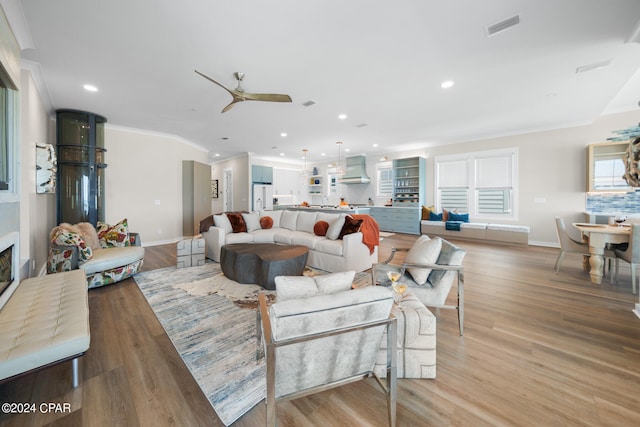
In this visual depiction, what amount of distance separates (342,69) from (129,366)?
3706mm

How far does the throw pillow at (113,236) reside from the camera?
384cm

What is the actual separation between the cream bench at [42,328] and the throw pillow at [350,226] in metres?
3.14

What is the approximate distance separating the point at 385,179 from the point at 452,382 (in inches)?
→ 314

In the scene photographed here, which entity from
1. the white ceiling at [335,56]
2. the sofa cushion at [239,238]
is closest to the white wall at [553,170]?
the white ceiling at [335,56]

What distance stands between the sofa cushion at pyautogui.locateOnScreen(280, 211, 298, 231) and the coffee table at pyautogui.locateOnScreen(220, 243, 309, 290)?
1545 millimetres

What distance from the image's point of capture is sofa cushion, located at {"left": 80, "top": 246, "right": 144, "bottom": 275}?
121 inches

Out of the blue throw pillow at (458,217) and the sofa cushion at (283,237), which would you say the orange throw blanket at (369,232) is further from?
the blue throw pillow at (458,217)

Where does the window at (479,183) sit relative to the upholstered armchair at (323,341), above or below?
above

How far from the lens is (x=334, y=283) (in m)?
1.41

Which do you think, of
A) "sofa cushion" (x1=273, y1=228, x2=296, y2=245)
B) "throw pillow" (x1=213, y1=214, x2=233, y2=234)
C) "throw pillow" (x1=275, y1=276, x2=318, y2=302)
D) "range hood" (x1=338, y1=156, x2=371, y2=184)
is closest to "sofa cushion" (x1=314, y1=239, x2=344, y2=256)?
"sofa cushion" (x1=273, y1=228, x2=296, y2=245)

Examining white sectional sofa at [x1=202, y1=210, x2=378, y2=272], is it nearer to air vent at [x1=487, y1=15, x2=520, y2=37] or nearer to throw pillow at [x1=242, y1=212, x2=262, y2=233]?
throw pillow at [x1=242, y1=212, x2=262, y2=233]

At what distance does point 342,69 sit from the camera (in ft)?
10.3

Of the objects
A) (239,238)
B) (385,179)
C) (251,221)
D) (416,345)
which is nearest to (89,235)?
(239,238)

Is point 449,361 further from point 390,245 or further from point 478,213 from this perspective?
point 478,213
